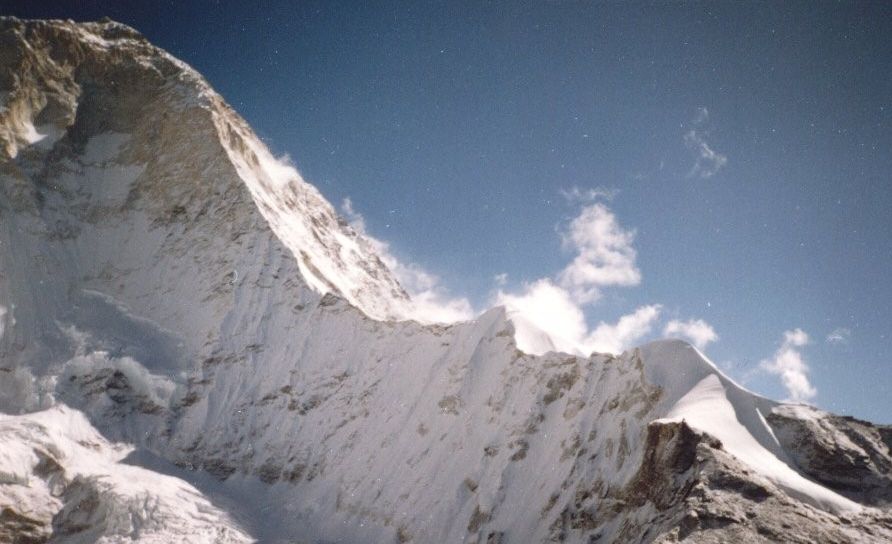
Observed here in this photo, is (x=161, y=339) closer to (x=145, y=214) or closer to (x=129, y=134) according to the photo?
(x=145, y=214)

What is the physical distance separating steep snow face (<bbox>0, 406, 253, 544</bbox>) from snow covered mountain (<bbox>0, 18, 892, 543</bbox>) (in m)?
0.10

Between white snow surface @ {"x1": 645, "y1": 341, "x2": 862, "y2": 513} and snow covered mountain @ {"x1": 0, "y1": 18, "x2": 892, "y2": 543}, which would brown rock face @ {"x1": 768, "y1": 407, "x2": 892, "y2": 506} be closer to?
snow covered mountain @ {"x1": 0, "y1": 18, "x2": 892, "y2": 543}

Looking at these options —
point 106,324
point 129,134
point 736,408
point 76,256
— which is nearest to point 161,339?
point 106,324

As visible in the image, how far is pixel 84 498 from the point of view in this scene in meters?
23.0

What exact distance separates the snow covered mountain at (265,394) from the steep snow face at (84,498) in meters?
0.10

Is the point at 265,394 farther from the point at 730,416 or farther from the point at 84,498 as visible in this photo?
the point at 730,416

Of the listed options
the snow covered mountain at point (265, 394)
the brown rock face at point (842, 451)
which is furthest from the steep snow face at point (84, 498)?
the brown rock face at point (842, 451)

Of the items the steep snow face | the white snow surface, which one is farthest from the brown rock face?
the steep snow face

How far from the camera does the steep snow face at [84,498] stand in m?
21.8

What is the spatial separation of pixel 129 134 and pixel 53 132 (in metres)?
5.46

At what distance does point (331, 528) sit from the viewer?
2461 cm

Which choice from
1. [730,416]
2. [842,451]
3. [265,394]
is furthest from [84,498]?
[842,451]

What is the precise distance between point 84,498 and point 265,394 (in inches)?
413

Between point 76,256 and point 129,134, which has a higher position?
point 129,134
